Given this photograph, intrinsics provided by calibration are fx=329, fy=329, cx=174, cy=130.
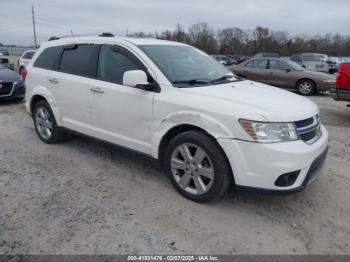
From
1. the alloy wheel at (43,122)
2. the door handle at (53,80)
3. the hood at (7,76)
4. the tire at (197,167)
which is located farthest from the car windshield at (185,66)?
the hood at (7,76)

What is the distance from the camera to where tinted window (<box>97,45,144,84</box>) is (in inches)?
161

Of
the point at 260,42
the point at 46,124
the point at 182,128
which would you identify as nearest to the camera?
the point at 182,128

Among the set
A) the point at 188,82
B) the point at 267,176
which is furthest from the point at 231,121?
the point at 188,82

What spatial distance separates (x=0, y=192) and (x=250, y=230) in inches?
111

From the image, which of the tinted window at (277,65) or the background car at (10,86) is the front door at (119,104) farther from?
the tinted window at (277,65)

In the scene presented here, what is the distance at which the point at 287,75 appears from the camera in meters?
12.5

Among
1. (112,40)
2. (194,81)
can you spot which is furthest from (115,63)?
(194,81)

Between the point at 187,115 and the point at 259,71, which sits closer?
the point at 187,115

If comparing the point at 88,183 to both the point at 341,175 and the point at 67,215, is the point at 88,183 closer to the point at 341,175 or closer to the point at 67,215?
the point at 67,215

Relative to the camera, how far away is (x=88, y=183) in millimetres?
4078

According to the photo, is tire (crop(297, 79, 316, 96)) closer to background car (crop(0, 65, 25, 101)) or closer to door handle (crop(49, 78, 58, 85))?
background car (crop(0, 65, 25, 101))

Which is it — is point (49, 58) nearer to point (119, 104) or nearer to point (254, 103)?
point (119, 104)

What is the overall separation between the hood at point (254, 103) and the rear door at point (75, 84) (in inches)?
63.3

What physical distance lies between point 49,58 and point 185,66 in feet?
8.11
